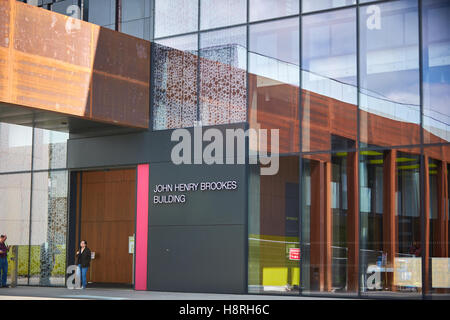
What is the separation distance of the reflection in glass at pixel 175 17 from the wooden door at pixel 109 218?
662 cm

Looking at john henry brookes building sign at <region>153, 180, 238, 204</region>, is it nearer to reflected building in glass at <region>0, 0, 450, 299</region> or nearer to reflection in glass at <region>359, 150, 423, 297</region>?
reflected building in glass at <region>0, 0, 450, 299</region>

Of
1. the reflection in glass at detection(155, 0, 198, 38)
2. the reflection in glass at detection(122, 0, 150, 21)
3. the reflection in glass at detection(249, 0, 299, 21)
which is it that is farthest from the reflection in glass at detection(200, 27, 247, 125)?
the reflection in glass at detection(122, 0, 150, 21)

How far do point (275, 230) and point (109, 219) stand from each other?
9.14 metres

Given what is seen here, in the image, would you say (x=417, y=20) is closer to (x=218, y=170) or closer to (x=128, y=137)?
(x=218, y=170)

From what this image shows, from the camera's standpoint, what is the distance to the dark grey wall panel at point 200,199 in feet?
69.9

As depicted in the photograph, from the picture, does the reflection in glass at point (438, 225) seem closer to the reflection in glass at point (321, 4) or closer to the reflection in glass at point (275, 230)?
the reflection in glass at point (275, 230)

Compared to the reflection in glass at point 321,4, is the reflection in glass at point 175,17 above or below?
above

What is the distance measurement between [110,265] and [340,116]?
1168 centimetres

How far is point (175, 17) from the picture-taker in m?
23.1

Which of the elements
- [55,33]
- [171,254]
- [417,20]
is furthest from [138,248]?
[417,20]

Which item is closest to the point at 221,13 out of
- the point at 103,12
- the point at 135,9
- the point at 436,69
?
the point at 135,9

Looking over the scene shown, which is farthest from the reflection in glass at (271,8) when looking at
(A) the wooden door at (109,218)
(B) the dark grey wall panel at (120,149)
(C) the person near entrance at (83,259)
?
(A) the wooden door at (109,218)

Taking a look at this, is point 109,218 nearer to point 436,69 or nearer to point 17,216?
point 17,216

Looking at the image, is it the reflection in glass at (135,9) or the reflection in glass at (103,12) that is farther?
the reflection in glass at (103,12)
